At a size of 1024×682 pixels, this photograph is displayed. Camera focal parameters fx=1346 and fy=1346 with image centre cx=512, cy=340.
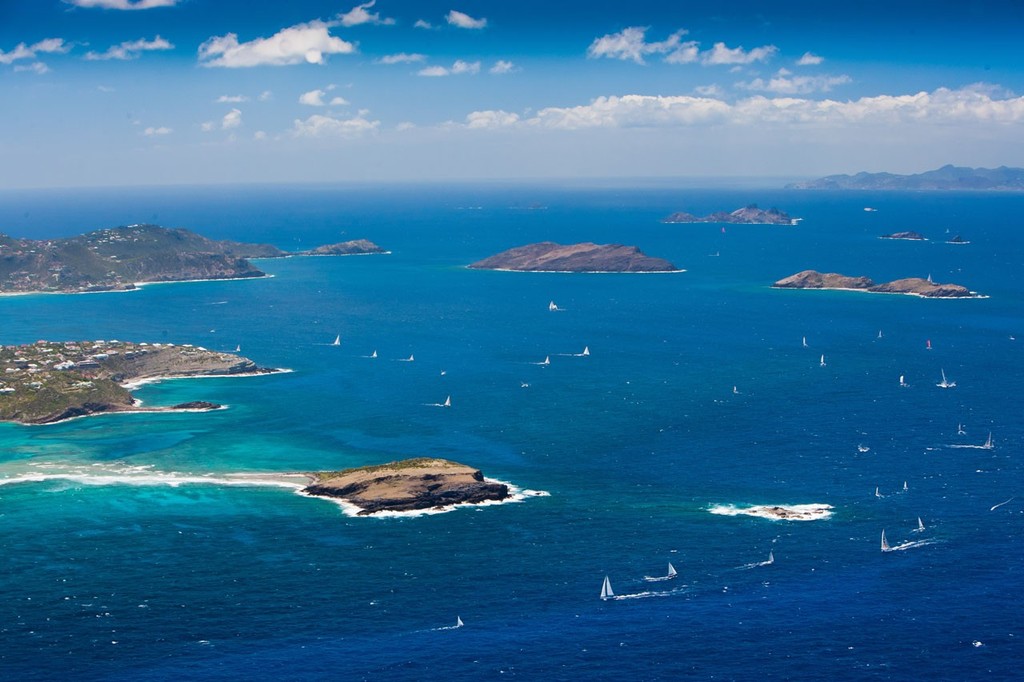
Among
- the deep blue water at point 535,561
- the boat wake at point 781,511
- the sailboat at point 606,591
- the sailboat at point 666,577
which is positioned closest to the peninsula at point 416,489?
the deep blue water at point 535,561

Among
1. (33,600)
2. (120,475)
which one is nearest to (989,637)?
(33,600)

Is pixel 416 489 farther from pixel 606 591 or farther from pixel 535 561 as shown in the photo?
pixel 606 591

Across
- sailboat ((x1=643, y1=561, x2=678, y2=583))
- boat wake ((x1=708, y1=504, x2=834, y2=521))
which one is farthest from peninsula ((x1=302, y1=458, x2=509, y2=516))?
sailboat ((x1=643, y1=561, x2=678, y2=583))

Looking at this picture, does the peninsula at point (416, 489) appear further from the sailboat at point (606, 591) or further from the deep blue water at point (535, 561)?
the sailboat at point (606, 591)

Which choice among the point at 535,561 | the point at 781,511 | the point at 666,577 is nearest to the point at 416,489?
the point at 535,561

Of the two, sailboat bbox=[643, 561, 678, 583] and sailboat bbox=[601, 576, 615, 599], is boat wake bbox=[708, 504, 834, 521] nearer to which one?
sailboat bbox=[643, 561, 678, 583]

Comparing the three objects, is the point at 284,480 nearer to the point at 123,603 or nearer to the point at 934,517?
the point at 123,603

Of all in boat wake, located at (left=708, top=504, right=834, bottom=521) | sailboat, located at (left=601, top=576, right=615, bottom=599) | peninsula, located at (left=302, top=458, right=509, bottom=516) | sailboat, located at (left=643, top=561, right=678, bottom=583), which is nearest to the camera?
sailboat, located at (left=601, top=576, right=615, bottom=599)
